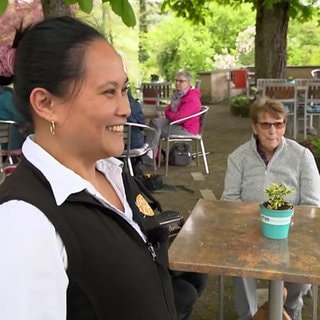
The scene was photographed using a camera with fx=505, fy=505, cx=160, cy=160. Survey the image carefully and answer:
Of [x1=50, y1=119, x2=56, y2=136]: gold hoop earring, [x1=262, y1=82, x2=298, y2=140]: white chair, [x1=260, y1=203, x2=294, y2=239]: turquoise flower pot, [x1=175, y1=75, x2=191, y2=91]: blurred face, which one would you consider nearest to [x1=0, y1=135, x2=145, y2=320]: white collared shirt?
[x1=50, y1=119, x2=56, y2=136]: gold hoop earring

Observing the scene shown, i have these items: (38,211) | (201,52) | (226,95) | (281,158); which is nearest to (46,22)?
(38,211)

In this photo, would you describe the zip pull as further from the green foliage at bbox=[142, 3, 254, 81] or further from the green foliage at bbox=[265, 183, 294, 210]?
the green foliage at bbox=[142, 3, 254, 81]

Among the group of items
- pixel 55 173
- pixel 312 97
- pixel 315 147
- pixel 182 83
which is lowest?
pixel 315 147

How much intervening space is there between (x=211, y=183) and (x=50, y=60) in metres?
4.93

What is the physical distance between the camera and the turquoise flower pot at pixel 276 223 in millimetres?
2002

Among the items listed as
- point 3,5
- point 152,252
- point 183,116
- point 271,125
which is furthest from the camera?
point 183,116

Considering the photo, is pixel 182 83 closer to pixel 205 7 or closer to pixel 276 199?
pixel 276 199

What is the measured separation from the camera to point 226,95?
16344mm

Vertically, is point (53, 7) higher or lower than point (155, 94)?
higher

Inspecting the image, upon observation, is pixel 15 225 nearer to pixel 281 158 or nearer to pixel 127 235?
pixel 127 235

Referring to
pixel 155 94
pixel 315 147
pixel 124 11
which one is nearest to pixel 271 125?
pixel 124 11

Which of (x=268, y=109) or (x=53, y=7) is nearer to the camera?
(x=268, y=109)

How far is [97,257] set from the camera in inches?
37.9

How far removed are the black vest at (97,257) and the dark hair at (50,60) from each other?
162 millimetres
